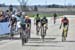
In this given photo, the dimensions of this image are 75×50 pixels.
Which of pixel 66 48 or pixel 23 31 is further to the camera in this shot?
pixel 23 31

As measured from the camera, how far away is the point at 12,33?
2811 cm

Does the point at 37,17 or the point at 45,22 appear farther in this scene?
the point at 37,17

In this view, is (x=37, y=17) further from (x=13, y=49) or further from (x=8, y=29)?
(x=13, y=49)

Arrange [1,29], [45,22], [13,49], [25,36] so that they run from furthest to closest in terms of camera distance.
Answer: [1,29], [45,22], [25,36], [13,49]

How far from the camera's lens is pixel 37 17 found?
101 ft

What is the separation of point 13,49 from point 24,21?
3630 millimetres

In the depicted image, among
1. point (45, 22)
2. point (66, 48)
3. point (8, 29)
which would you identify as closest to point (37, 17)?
point (8, 29)

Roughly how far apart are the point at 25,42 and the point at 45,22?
433cm

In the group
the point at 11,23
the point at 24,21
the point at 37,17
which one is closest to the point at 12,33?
the point at 11,23

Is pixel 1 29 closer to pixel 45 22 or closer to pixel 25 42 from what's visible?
pixel 45 22

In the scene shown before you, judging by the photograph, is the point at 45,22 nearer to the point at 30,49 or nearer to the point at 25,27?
the point at 25,27

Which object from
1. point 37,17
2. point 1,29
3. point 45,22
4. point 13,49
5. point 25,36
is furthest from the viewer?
point 37,17

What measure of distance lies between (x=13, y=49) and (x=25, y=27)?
9.72 ft

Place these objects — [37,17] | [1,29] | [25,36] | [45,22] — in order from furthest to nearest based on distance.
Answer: [37,17]
[1,29]
[45,22]
[25,36]
